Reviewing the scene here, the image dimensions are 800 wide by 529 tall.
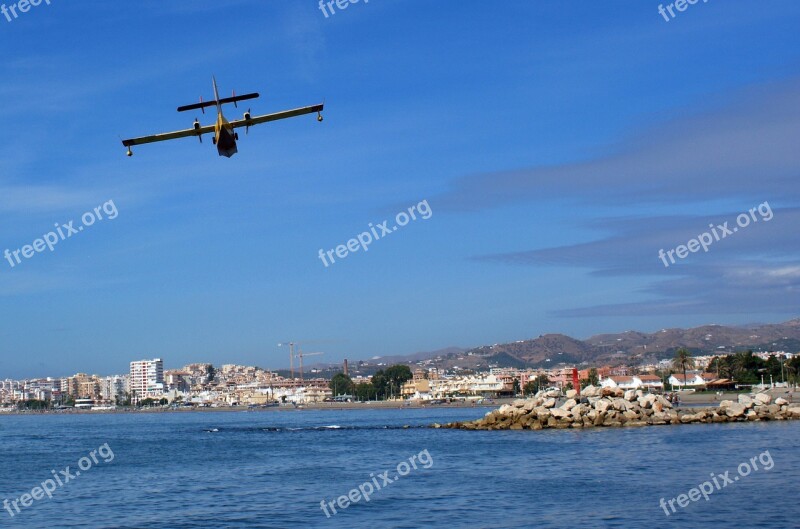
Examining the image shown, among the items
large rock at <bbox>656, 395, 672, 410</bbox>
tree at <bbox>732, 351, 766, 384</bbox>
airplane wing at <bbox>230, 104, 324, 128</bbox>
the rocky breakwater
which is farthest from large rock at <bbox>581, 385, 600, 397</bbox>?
tree at <bbox>732, 351, 766, 384</bbox>

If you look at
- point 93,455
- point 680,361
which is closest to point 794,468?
point 93,455

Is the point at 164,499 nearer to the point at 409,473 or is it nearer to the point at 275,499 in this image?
the point at 275,499

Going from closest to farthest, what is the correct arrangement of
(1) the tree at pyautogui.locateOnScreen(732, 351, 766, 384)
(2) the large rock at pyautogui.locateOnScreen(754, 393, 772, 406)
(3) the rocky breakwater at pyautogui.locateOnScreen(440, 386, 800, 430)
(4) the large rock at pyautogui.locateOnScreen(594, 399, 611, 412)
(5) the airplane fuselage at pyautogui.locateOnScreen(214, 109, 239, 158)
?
(5) the airplane fuselage at pyautogui.locateOnScreen(214, 109, 239, 158), (3) the rocky breakwater at pyautogui.locateOnScreen(440, 386, 800, 430), (4) the large rock at pyautogui.locateOnScreen(594, 399, 611, 412), (2) the large rock at pyautogui.locateOnScreen(754, 393, 772, 406), (1) the tree at pyautogui.locateOnScreen(732, 351, 766, 384)

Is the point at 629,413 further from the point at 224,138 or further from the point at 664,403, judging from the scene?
the point at 224,138

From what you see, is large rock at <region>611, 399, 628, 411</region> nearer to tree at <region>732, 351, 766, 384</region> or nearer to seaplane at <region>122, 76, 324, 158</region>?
seaplane at <region>122, 76, 324, 158</region>

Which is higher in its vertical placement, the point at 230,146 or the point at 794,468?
the point at 230,146

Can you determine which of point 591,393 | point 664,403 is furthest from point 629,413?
point 591,393

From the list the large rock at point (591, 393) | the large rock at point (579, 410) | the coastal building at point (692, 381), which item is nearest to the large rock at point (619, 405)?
the large rock at point (579, 410)

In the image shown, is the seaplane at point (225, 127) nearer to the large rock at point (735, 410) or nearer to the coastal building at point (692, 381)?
the large rock at point (735, 410)
